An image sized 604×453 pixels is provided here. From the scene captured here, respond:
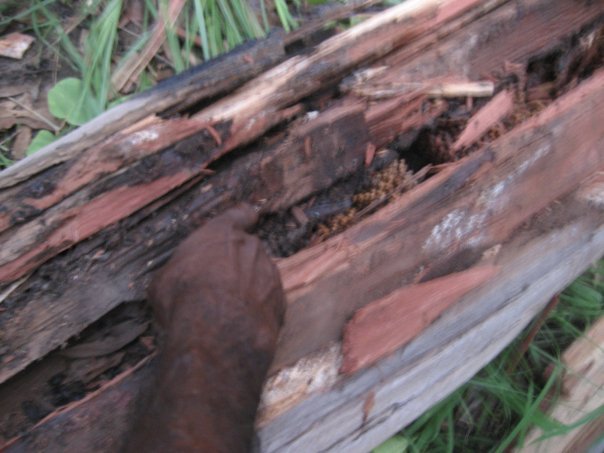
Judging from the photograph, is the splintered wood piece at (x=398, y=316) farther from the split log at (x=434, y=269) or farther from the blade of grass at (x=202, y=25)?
the blade of grass at (x=202, y=25)

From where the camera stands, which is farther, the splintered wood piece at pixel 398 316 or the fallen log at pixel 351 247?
the splintered wood piece at pixel 398 316

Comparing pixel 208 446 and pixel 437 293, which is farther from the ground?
pixel 208 446

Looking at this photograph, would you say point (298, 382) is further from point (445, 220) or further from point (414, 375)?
point (445, 220)

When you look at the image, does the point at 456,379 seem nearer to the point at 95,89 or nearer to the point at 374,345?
the point at 374,345

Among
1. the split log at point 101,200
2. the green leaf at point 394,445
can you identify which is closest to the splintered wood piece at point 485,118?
the split log at point 101,200

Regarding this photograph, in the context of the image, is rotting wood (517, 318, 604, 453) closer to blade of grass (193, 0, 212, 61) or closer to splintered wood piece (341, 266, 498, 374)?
splintered wood piece (341, 266, 498, 374)

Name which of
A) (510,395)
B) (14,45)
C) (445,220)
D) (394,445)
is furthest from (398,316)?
(14,45)

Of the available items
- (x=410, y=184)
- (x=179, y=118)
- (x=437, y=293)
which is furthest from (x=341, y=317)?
(x=179, y=118)
